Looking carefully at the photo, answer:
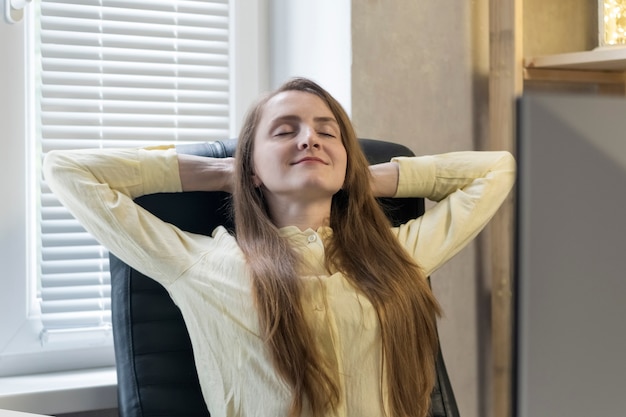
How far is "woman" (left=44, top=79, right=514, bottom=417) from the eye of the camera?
4.19 feet

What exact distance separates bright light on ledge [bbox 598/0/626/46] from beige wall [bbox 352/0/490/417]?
0.27m

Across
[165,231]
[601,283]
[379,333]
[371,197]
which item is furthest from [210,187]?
[601,283]

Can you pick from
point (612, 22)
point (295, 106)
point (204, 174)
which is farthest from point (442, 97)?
point (204, 174)

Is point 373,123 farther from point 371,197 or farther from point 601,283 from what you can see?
point 601,283

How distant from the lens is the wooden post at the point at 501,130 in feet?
5.95

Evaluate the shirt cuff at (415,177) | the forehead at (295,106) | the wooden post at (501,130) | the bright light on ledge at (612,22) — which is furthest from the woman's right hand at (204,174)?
the bright light on ledge at (612,22)

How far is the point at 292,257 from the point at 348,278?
10cm

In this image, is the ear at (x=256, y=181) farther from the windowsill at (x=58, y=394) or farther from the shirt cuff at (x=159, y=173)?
the windowsill at (x=58, y=394)

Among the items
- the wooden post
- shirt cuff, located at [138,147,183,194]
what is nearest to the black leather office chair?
shirt cuff, located at [138,147,183,194]

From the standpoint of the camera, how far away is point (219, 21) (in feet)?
6.40

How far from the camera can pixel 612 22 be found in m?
1.82

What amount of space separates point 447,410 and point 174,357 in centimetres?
49

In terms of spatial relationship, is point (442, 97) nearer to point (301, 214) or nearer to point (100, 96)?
point (301, 214)

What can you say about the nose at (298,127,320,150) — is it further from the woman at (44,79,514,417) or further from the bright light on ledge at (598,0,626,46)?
the bright light on ledge at (598,0,626,46)
